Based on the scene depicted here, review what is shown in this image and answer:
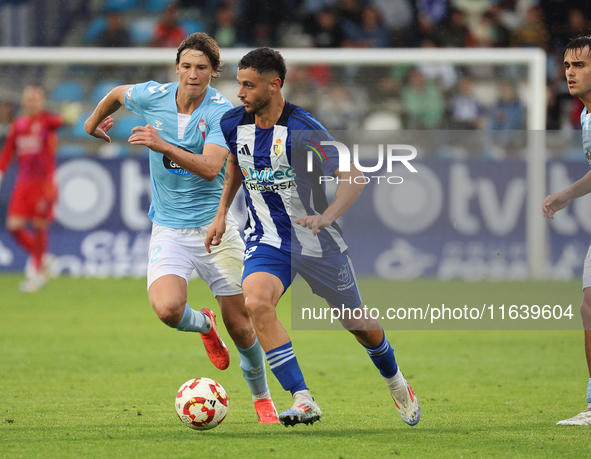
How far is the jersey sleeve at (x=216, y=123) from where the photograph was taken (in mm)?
5418

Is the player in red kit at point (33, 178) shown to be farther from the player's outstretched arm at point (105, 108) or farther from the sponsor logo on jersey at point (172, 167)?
the sponsor logo on jersey at point (172, 167)

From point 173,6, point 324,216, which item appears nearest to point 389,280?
point 324,216

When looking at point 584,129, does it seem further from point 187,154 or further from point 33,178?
point 33,178

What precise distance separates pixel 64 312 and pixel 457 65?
301 inches

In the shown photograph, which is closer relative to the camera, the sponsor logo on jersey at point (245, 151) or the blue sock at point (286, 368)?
the blue sock at point (286, 368)

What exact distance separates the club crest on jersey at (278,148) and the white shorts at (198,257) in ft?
3.23

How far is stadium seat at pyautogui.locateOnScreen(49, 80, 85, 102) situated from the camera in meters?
14.4

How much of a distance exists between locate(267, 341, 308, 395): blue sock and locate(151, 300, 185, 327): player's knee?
2.63 feet

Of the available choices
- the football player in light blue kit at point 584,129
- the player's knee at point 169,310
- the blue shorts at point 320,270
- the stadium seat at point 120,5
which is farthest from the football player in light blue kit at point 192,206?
the stadium seat at point 120,5

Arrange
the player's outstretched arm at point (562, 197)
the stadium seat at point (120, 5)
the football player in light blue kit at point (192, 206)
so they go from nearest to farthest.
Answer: the player's outstretched arm at point (562, 197) < the football player in light blue kit at point (192, 206) < the stadium seat at point (120, 5)

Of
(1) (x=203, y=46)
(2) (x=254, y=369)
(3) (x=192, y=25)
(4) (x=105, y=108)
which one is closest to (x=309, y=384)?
(2) (x=254, y=369)

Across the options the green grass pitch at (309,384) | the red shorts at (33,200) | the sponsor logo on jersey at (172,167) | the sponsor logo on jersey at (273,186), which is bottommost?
the green grass pitch at (309,384)

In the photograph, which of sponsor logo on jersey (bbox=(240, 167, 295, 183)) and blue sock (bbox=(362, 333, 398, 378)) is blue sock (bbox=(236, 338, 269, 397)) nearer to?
blue sock (bbox=(362, 333, 398, 378))

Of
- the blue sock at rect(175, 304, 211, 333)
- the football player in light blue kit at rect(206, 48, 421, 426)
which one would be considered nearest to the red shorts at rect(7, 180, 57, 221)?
the blue sock at rect(175, 304, 211, 333)
